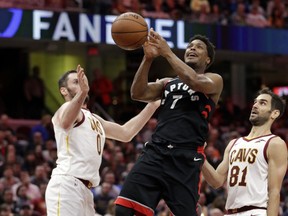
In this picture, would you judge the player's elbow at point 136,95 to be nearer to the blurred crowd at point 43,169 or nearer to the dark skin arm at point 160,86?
the dark skin arm at point 160,86

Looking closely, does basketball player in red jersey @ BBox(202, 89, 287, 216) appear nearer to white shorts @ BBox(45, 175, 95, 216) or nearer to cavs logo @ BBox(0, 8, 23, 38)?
white shorts @ BBox(45, 175, 95, 216)

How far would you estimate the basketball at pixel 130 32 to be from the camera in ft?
23.2

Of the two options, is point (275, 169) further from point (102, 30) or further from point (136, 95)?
point (102, 30)

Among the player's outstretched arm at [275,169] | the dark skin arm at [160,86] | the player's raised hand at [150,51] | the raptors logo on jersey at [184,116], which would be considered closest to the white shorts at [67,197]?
the raptors logo on jersey at [184,116]

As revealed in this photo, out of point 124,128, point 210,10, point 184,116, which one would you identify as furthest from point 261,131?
point 210,10

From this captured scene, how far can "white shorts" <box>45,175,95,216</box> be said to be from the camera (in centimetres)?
762

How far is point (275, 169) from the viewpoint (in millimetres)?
7621

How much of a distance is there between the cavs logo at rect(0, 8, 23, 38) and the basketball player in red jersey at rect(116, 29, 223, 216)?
10.3 meters

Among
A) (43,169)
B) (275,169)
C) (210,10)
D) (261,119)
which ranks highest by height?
(261,119)

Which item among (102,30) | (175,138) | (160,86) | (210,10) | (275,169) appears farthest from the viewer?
(210,10)

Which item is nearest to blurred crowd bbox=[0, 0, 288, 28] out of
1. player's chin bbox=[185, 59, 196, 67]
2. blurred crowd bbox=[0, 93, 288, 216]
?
blurred crowd bbox=[0, 93, 288, 216]

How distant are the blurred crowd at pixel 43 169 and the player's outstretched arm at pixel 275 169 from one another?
474 centimetres

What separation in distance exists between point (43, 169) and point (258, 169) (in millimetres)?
6759

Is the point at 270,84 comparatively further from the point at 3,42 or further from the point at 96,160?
the point at 96,160
